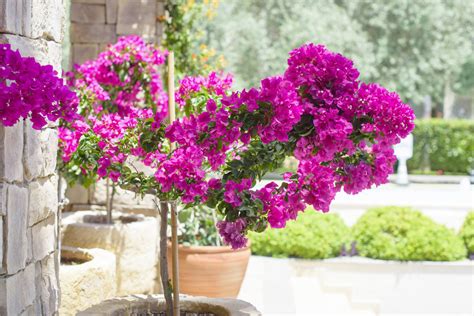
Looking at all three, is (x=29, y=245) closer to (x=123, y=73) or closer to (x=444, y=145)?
(x=123, y=73)

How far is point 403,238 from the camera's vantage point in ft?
21.3

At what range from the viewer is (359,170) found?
284 cm

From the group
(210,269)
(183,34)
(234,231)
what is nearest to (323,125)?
(234,231)

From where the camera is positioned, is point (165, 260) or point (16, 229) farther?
point (165, 260)

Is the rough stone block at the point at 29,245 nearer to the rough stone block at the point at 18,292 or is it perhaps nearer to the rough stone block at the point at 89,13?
the rough stone block at the point at 18,292

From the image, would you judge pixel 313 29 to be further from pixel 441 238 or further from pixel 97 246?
pixel 97 246

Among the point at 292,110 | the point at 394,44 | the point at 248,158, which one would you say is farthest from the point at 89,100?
the point at 394,44

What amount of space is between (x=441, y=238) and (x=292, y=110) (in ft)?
14.0

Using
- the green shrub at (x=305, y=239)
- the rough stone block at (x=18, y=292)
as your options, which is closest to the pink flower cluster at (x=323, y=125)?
the rough stone block at (x=18, y=292)

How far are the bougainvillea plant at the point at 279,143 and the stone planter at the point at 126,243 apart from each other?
206 centimetres

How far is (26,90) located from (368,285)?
4595 millimetres

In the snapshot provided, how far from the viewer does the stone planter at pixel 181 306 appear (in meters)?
3.17

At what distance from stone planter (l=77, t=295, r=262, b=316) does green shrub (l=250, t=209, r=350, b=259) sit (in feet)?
10.1

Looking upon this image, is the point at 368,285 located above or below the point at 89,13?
below
